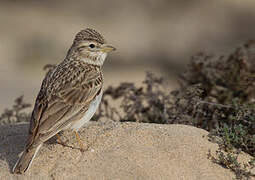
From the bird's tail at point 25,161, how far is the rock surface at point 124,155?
74mm

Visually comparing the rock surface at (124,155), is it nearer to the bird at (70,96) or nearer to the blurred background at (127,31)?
the bird at (70,96)

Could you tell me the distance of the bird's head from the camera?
23.7ft

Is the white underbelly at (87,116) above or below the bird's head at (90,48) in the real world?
below

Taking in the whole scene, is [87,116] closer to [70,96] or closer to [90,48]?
[70,96]

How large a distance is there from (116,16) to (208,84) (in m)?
10.2

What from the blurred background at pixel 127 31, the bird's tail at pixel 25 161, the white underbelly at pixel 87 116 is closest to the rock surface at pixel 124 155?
the bird's tail at pixel 25 161

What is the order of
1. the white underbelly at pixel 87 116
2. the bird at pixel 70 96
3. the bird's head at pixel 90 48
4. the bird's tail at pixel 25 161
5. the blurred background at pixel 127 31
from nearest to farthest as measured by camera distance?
the bird's tail at pixel 25 161 → the bird at pixel 70 96 → the white underbelly at pixel 87 116 → the bird's head at pixel 90 48 → the blurred background at pixel 127 31

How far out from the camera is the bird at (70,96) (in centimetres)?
572

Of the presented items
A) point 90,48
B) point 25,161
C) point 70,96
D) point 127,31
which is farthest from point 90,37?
point 127,31

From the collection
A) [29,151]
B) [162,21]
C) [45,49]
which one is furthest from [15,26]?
[29,151]

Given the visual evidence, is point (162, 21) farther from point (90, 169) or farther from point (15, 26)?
point (90, 169)

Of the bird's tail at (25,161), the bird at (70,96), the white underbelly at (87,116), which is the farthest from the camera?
the white underbelly at (87,116)

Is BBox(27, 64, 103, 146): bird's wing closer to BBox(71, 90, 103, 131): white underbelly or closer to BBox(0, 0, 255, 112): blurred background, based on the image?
BBox(71, 90, 103, 131): white underbelly

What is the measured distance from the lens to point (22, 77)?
1594 cm
